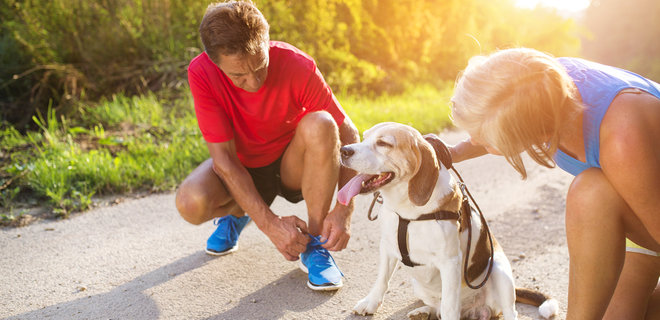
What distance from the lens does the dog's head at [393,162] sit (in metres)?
2.35

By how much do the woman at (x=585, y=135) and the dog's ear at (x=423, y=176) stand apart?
0.24 m

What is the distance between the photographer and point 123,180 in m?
4.64

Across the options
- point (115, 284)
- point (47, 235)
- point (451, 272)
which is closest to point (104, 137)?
point (47, 235)

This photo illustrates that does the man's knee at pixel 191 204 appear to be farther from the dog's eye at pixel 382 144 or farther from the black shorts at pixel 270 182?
the dog's eye at pixel 382 144

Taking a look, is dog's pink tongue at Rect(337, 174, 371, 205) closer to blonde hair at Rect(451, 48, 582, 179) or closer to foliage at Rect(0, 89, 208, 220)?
blonde hair at Rect(451, 48, 582, 179)

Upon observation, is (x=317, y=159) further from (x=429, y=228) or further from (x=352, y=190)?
(x=429, y=228)

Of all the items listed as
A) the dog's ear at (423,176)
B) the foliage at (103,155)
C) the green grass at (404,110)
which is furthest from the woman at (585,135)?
the green grass at (404,110)

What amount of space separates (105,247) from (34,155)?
206 cm

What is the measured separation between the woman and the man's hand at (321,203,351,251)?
42.7 inches

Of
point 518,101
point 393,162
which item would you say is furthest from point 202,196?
point 518,101

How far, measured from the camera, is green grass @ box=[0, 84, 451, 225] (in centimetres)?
431

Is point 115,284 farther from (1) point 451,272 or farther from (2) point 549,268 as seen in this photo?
(2) point 549,268

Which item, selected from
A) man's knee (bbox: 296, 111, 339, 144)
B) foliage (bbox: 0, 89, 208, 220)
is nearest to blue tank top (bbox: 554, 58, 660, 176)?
man's knee (bbox: 296, 111, 339, 144)

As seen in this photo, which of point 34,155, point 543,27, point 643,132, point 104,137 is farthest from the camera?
point 543,27
